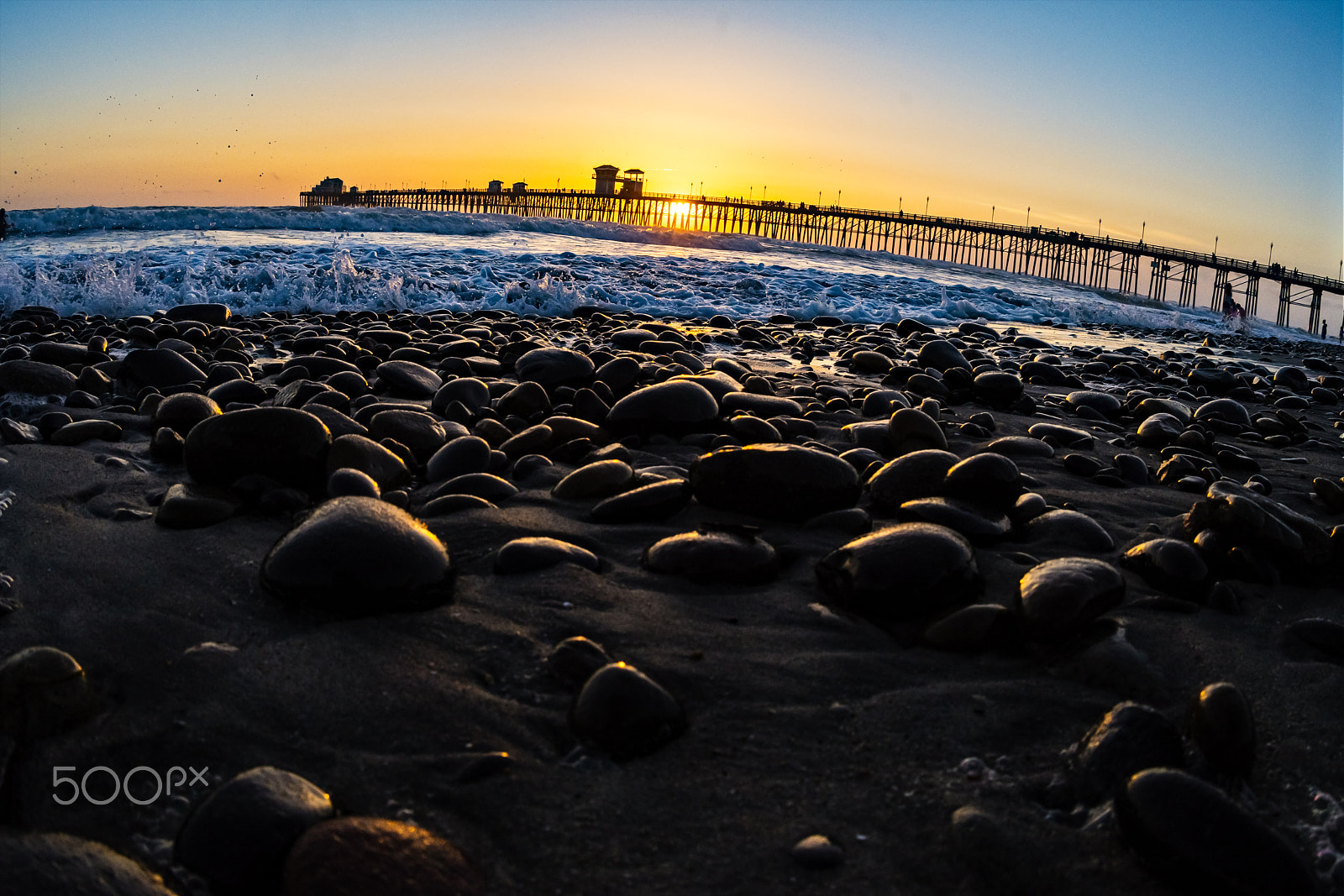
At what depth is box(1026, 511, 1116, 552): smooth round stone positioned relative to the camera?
240 cm

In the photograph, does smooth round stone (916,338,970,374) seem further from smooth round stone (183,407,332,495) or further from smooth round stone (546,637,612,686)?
smooth round stone (546,637,612,686)

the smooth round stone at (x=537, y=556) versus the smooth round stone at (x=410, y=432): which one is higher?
the smooth round stone at (x=410, y=432)

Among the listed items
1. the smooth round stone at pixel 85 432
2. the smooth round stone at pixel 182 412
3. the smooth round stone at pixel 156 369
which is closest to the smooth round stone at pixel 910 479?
the smooth round stone at pixel 182 412

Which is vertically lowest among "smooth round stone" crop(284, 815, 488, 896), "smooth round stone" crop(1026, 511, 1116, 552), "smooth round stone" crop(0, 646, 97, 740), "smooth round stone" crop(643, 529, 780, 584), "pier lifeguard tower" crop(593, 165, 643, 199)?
"smooth round stone" crop(284, 815, 488, 896)

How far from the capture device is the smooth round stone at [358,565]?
69.8 inches

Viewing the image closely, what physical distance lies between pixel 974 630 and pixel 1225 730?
1.60 feet

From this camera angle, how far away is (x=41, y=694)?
4.55 feet

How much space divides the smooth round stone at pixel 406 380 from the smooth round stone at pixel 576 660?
2925 millimetres

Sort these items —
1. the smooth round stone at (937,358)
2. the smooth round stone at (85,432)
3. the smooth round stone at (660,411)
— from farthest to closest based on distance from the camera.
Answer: the smooth round stone at (937,358) < the smooth round stone at (660,411) < the smooth round stone at (85,432)

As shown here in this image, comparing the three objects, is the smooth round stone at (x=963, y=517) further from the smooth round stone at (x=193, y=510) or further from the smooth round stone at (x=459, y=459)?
the smooth round stone at (x=193, y=510)

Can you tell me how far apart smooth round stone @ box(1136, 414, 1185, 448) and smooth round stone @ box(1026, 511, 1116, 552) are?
67.7 inches

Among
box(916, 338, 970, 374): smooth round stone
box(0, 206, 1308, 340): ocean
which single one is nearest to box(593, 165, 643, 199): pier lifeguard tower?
box(0, 206, 1308, 340): ocean

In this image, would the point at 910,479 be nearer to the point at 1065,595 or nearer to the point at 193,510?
the point at 1065,595

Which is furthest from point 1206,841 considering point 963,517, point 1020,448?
point 1020,448
